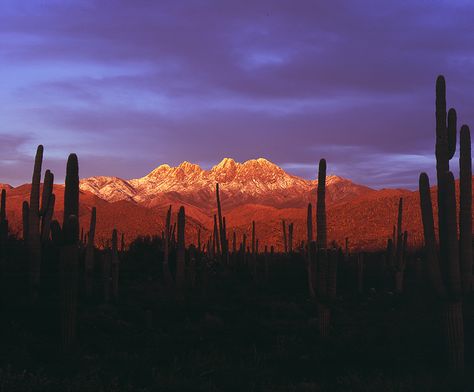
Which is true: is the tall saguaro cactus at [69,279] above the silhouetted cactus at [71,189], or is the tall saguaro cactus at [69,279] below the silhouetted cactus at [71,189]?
below

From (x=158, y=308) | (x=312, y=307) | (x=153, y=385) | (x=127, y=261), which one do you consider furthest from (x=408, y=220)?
(x=153, y=385)

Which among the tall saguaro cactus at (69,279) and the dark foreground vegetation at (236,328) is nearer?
the dark foreground vegetation at (236,328)

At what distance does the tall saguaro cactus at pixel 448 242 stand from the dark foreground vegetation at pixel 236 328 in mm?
22

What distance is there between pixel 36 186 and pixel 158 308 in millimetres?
5588

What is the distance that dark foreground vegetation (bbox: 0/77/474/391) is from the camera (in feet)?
33.2

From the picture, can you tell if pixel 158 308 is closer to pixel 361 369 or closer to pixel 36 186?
pixel 36 186

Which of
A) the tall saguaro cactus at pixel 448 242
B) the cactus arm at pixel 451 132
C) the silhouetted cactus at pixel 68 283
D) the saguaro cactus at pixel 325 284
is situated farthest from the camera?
the saguaro cactus at pixel 325 284

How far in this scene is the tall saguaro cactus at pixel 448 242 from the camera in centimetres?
1181

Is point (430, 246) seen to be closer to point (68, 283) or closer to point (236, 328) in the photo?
point (236, 328)

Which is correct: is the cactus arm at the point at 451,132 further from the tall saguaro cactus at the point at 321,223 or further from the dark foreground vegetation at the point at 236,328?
the tall saguaro cactus at the point at 321,223

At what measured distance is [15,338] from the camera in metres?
12.7

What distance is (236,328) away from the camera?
16.1m

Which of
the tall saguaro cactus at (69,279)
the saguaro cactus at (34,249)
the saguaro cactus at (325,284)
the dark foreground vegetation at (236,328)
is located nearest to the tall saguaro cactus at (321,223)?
the dark foreground vegetation at (236,328)

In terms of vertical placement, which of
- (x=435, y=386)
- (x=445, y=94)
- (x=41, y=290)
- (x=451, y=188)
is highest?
(x=445, y=94)
